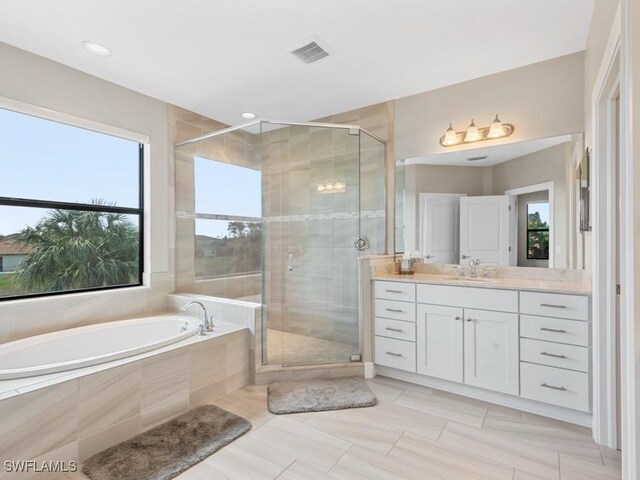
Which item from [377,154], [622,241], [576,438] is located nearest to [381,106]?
[377,154]

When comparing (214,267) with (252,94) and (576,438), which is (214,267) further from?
(576,438)

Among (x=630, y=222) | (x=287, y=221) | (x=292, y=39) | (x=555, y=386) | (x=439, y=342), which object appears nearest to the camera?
(x=630, y=222)

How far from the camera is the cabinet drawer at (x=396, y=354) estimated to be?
277 centimetres

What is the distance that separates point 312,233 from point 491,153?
181cm

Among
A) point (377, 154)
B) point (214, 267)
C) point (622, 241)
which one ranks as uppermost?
point (377, 154)

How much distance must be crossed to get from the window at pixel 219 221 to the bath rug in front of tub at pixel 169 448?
1.61 m

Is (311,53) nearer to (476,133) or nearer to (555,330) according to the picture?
(476,133)

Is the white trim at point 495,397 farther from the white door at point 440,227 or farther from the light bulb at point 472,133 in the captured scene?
the light bulb at point 472,133

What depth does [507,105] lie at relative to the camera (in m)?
2.83

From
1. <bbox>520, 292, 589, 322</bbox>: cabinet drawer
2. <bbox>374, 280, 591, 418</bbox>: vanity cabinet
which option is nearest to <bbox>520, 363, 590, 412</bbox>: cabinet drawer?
<bbox>374, 280, 591, 418</bbox>: vanity cabinet

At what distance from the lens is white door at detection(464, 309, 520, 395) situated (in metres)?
2.35

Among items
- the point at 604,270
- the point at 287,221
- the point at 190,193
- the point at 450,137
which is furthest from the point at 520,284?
the point at 190,193

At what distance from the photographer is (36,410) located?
5.41ft

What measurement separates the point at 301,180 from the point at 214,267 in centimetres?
134
